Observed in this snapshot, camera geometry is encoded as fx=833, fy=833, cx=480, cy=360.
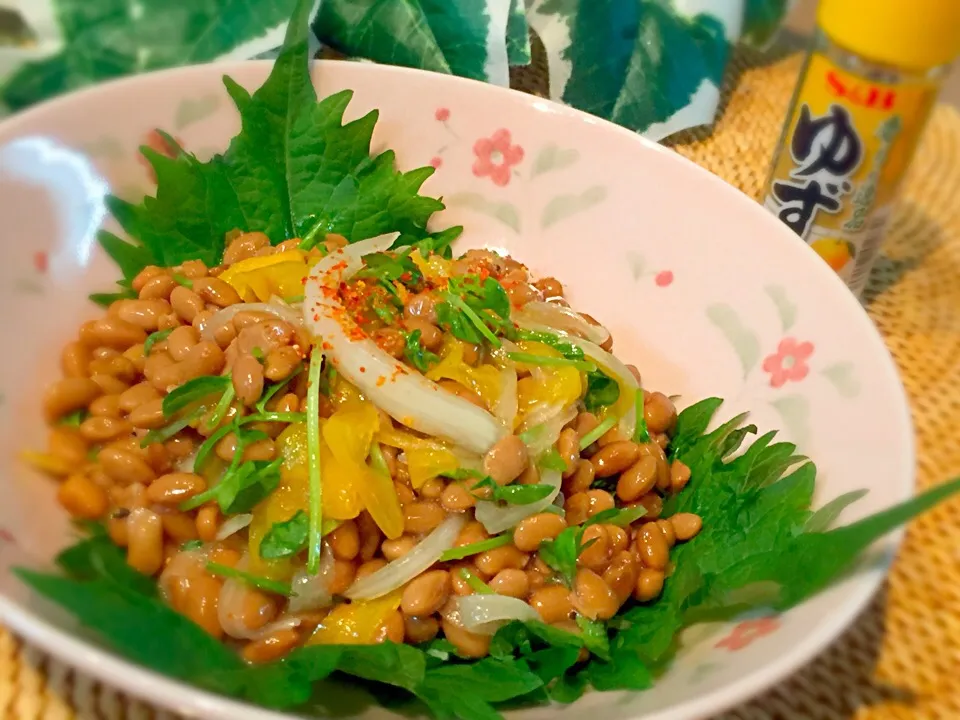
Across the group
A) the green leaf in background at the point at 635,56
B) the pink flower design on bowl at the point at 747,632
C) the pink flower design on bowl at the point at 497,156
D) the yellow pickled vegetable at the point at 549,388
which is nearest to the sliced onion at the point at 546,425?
the yellow pickled vegetable at the point at 549,388

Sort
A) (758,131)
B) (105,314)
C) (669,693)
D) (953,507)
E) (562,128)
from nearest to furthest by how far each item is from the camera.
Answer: (669,693)
(105,314)
(953,507)
(562,128)
(758,131)

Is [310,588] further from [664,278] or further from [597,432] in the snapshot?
[664,278]

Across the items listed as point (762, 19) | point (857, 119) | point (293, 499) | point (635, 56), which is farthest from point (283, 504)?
point (762, 19)

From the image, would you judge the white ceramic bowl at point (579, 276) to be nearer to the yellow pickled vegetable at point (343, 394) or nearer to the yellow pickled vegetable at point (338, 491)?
the yellow pickled vegetable at point (338, 491)

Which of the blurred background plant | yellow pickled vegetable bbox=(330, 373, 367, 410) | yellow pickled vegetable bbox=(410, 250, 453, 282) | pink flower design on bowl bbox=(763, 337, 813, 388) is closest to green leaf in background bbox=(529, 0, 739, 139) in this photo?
the blurred background plant

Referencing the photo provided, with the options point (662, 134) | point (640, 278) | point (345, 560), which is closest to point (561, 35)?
point (662, 134)

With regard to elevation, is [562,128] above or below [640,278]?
above

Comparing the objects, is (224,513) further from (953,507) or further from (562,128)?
(953,507)
